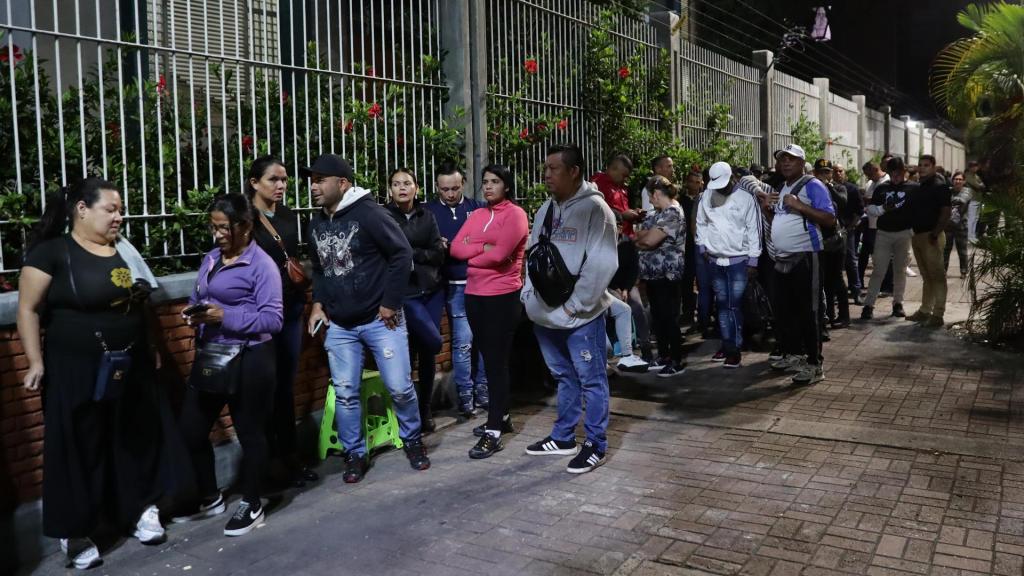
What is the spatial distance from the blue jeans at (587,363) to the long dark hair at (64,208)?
2718 mm

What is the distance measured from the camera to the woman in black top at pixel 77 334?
4.30 m

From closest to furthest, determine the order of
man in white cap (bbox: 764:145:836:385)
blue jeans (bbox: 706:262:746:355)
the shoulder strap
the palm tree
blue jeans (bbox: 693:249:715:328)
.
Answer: the shoulder strap
man in white cap (bbox: 764:145:836:385)
blue jeans (bbox: 706:262:746:355)
blue jeans (bbox: 693:249:715:328)
the palm tree

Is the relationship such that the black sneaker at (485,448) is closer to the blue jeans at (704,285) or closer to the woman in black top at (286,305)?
the woman in black top at (286,305)

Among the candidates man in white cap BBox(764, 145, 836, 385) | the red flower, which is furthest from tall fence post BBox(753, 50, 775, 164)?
the red flower

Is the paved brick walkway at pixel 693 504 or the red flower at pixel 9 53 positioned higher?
the red flower at pixel 9 53

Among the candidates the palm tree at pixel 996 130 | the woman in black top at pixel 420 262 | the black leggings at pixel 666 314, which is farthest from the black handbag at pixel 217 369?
the palm tree at pixel 996 130

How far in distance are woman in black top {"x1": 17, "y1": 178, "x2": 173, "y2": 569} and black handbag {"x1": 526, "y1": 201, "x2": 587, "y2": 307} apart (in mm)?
2228

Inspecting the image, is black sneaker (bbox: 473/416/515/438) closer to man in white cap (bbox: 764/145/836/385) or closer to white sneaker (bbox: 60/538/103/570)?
white sneaker (bbox: 60/538/103/570)

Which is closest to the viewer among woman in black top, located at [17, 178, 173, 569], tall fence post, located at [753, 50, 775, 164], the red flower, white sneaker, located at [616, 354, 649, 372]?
woman in black top, located at [17, 178, 173, 569]

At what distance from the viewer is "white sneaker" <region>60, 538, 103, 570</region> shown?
440cm

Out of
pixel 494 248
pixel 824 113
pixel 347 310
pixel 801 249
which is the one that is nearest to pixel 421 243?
pixel 494 248

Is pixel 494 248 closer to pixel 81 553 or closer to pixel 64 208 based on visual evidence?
pixel 64 208

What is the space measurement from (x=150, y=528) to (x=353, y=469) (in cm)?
127

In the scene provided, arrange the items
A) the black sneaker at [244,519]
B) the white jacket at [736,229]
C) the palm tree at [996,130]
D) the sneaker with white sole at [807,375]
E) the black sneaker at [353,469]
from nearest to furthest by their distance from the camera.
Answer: the black sneaker at [244,519], the black sneaker at [353,469], the sneaker with white sole at [807,375], the white jacket at [736,229], the palm tree at [996,130]
